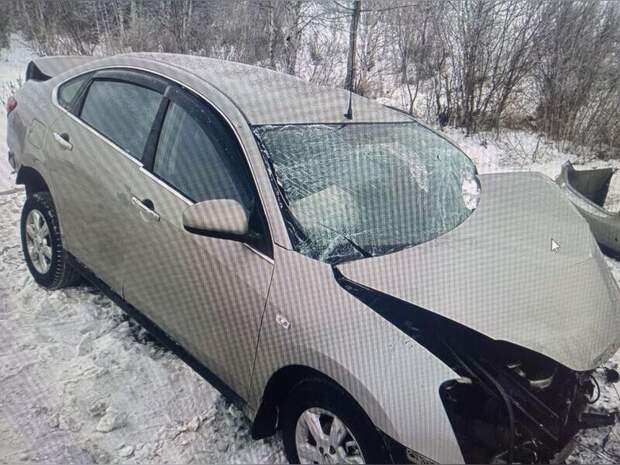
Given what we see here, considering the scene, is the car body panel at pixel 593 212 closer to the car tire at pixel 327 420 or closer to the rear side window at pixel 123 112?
the car tire at pixel 327 420

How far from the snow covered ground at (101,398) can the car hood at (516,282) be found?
533 mm

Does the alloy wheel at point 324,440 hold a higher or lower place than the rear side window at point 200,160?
lower

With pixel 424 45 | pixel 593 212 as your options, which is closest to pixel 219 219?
pixel 593 212

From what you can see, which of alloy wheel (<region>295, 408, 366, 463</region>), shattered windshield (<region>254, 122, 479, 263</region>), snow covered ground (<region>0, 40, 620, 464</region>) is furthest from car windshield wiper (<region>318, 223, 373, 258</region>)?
snow covered ground (<region>0, 40, 620, 464</region>)

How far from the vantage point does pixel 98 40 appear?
10.7m

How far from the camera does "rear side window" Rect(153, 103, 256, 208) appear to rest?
2.25 metres

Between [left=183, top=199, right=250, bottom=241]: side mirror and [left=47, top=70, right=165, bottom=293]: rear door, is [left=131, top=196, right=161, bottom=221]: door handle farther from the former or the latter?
[left=183, top=199, right=250, bottom=241]: side mirror

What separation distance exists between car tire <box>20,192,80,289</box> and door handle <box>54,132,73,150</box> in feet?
1.33

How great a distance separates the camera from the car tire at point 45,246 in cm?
327

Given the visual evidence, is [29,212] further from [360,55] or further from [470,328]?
[360,55]

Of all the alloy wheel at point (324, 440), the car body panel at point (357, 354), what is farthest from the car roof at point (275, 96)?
the alloy wheel at point (324, 440)

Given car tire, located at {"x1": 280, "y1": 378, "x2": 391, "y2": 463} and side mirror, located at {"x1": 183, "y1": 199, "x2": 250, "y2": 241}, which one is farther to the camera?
side mirror, located at {"x1": 183, "y1": 199, "x2": 250, "y2": 241}

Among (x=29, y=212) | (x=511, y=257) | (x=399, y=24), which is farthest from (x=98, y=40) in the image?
(x=511, y=257)

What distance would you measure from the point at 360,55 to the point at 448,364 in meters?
8.89
